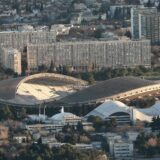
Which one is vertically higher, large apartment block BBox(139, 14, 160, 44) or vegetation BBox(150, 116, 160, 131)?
vegetation BBox(150, 116, 160, 131)

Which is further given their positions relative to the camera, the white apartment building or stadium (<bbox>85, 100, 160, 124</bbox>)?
the white apartment building

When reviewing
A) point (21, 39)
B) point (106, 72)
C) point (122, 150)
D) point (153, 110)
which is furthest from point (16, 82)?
point (21, 39)

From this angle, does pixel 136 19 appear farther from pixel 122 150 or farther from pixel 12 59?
pixel 122 150

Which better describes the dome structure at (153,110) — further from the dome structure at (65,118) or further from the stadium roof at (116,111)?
the dome structure at (65,118)

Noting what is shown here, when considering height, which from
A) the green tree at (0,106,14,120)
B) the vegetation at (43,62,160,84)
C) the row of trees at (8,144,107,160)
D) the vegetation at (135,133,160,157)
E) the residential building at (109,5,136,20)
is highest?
the row of trees at (8,144,107,160)

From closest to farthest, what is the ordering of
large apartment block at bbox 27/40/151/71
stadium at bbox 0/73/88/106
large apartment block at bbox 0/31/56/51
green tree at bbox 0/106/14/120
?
green tree at bbox 0/106/14/120, stadium at bbox 0/73/88/106, large apartment block at bbox 27/40/151/71, large apartment block at bbox 0/31/56/51

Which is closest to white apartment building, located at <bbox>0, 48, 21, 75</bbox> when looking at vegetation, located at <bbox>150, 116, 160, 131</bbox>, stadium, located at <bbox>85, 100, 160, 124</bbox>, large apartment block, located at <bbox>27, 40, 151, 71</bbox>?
large apartment block, located at <bbox>27, 40, 151, 71</bbox>

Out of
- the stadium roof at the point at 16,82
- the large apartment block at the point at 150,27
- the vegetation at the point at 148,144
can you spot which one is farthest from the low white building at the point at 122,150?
the large apartment block at the point at 150,27

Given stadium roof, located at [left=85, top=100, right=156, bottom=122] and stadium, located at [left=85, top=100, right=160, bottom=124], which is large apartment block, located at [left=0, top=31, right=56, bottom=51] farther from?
stadium, located at [left=85, top=100, right=160, bottom=124]
